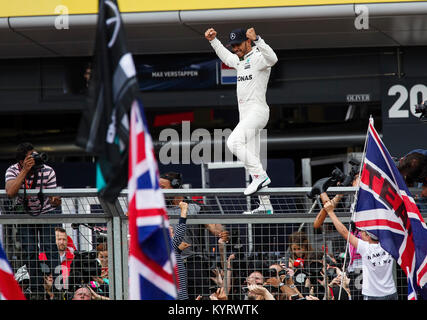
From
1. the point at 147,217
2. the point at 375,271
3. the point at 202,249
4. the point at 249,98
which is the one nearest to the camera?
the point at 147,217

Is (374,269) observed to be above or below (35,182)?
below

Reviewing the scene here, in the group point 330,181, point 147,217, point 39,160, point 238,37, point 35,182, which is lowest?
point 147,217

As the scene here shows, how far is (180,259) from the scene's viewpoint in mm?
6988

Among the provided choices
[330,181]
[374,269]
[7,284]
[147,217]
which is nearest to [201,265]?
[330,181]

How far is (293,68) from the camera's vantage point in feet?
40.4

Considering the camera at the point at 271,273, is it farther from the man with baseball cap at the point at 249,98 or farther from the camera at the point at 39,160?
the camera at the point at 39,160

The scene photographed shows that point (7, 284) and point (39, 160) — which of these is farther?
point (39, 160)

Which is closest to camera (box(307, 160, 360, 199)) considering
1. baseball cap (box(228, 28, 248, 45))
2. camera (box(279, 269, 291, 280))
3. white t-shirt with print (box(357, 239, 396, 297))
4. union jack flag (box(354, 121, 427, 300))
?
union jack flag (box(354, 121, 427, 300))

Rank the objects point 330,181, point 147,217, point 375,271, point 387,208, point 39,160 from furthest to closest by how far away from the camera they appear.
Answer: point 39,160
point 375,271
point 330,181
point 387,208
point 147,217

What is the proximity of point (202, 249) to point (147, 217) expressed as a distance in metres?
2.62

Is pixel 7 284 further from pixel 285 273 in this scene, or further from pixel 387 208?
pixel 387 208

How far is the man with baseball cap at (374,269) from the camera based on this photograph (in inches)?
269

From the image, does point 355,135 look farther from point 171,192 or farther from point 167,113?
point 171,192

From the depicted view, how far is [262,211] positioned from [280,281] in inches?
25.4
